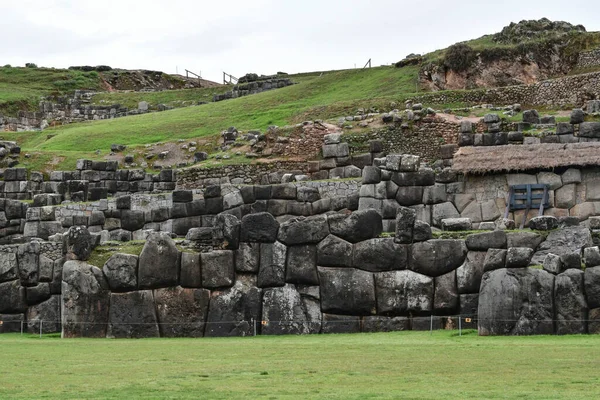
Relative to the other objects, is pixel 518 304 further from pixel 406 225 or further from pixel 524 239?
pixel 406 225

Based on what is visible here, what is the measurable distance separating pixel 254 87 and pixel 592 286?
226 feet

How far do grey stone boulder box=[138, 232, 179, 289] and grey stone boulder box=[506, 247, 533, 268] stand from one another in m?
8.66

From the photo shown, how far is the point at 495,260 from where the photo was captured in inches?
1134

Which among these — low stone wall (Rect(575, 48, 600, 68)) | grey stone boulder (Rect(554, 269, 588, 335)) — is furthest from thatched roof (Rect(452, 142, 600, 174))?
low stone wall (Rect(575, 48, 600, 68))

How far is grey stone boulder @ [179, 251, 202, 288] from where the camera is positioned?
31.6 metres

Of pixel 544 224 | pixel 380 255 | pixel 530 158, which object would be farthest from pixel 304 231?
pixel 530 158

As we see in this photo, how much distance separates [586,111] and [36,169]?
29268 millimetres

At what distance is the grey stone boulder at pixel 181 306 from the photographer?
3144cm

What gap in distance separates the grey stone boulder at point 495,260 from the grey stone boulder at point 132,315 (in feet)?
27.9

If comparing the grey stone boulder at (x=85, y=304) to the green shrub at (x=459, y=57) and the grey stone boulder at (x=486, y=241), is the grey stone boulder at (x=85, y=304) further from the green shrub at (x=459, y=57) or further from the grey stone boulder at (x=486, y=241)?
the green shrub at (x=459, y=57)

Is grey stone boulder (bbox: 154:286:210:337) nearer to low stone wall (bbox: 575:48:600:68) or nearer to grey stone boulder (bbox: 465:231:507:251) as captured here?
grey stone boulder (bbox: 465:231:507:251)

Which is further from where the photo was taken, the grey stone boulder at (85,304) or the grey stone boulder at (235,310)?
the grey stone boulder at (85,304)

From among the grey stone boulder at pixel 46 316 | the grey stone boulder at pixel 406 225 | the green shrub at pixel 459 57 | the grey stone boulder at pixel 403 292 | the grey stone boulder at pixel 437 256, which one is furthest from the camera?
the green shrub at pixel 459 57

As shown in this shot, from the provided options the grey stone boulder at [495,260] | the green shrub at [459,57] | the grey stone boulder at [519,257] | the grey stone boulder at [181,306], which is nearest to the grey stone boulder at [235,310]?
the grey stone boulder at [181,306]
